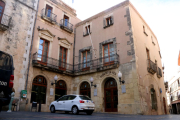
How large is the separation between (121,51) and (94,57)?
9.19 ft

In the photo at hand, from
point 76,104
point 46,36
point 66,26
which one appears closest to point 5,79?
point 76,104

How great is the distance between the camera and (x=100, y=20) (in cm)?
1561

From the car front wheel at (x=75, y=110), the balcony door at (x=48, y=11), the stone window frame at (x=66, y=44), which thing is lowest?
the car front wheel at (x=75, y=110)

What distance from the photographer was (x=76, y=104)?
9094mm

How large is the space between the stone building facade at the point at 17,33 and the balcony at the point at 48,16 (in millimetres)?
1207

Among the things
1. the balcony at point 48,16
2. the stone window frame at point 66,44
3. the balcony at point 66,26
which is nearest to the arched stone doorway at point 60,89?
the stone window frame at point 66,44

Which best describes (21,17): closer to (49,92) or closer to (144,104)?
(49,92)

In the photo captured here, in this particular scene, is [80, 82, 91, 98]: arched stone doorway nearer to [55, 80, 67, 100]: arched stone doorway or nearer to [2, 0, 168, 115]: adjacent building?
[2, 0, 168, 115]: adjacent building

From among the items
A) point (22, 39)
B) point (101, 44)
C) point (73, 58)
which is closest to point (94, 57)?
point (101, 44)

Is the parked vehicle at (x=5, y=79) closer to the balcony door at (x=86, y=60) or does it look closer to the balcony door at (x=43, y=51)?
the balcony door at (x=43, y=51)

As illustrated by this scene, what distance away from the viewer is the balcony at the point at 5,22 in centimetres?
1111

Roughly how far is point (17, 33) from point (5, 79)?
29.3ft

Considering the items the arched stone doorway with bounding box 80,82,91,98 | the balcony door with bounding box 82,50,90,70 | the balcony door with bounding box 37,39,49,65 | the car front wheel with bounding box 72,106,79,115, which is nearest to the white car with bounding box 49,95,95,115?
the car front wheel with bounding box 72,106,79,115

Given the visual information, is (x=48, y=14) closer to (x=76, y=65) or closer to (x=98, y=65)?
(x=76, y=65)
